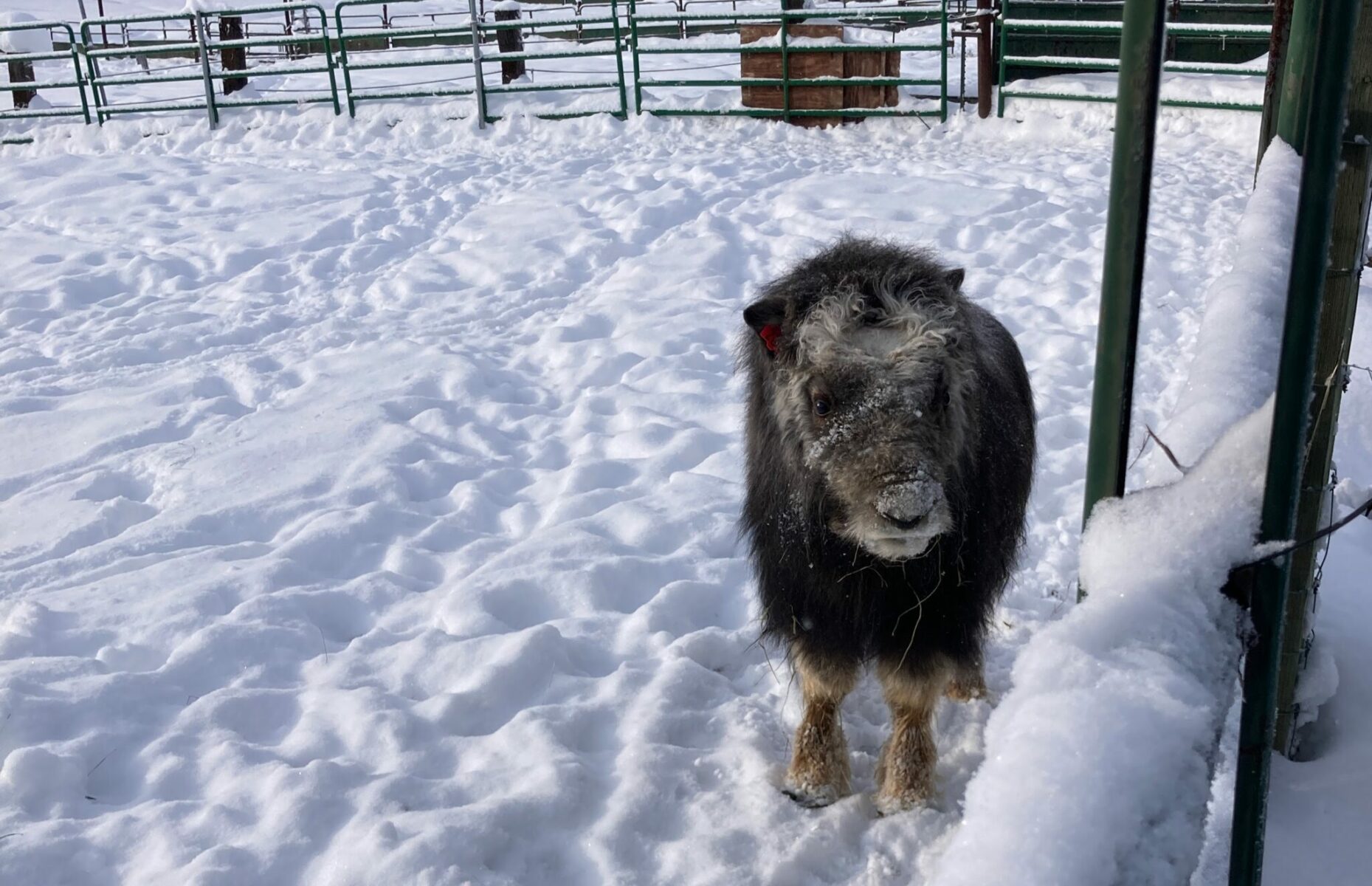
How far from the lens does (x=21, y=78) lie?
16.4m

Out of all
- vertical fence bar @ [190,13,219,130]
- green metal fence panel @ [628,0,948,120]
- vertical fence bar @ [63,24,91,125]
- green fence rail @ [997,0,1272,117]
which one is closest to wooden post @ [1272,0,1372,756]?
green fence rail @ [997,0,1272,117]

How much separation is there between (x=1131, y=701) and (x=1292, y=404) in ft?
1.27

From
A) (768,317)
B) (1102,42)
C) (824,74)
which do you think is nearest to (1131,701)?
(768,317)

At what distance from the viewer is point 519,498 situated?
15.6ft

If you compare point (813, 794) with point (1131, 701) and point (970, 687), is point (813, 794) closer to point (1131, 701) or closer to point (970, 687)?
point (970, 687)

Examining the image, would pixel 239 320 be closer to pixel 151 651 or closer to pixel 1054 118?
pixel 151 651

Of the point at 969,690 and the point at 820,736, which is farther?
the point at 969,690

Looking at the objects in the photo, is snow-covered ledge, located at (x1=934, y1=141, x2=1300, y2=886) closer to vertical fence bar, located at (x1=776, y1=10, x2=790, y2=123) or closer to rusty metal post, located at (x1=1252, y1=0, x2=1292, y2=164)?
rusty metal post, located at (x1=1252, y1=0, x2=1292, y2=164)

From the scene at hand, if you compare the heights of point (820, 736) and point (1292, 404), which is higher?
point (1292, 404)

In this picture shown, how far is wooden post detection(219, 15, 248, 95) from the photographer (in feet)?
51.2

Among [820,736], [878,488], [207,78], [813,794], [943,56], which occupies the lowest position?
[813,794]

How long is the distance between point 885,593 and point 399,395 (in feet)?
12.8

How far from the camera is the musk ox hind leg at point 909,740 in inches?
108

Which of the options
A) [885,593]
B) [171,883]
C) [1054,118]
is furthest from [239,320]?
[1054,118]
